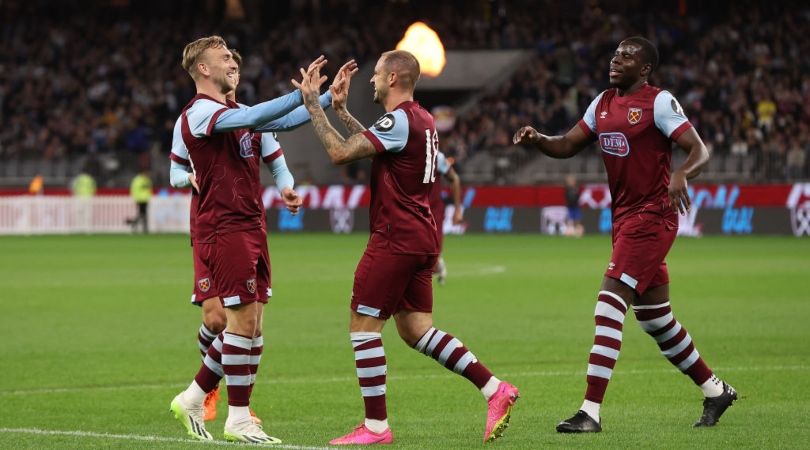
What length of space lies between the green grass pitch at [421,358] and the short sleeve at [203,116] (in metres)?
1.83

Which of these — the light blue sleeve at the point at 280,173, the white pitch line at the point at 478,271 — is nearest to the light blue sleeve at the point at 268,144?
the light blue sleeve at the point at 280,173

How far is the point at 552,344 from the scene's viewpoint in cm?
1457

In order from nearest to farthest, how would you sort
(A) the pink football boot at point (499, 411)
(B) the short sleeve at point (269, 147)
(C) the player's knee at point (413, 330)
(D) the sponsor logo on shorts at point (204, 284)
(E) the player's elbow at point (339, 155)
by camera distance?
1. (E) the player's elbow at point (339, 155)
2. (A) the pink football boot at point (499, 411)
3. (C) the player's knee at point (413, 330)
4. (D) the sponsor logo on shorts at point (204, 284)
5. (B) the short sleeve at point (269, 147)

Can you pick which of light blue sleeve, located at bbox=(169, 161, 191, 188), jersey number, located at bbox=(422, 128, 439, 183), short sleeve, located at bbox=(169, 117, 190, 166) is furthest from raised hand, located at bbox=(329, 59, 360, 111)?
light blue sleeve, located at bbox=(169, 161, 191, 188)

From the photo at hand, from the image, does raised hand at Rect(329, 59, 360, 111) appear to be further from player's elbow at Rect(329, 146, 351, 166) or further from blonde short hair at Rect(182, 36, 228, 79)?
blonde short hair at Rect(182, 36, 228, 79)

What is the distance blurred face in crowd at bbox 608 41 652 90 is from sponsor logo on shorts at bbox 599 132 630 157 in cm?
34

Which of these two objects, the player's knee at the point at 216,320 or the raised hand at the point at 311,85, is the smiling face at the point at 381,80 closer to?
the raised hand at the point at 311,85

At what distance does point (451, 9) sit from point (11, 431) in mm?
46725

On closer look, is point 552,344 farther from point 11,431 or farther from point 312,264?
point 312,264

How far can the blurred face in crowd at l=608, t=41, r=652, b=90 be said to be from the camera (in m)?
9.13

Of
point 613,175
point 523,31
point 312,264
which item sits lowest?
point 312,264

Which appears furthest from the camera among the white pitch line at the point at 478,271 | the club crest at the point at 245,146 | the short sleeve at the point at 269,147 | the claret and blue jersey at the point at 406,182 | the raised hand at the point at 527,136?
the white pitch line at the point at 478,271

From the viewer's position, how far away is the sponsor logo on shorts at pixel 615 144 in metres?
9.07

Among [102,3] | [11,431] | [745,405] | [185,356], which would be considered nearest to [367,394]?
[11,431]
